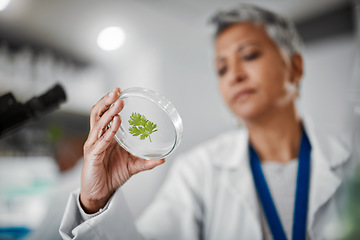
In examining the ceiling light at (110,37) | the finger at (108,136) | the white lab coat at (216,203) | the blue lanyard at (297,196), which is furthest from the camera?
the ceiling light at (110,37)

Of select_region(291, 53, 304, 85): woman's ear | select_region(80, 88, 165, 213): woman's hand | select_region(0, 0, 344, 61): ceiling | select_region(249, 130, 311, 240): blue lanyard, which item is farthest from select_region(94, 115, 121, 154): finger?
select_region(0, 0, 344, 61): ceiling

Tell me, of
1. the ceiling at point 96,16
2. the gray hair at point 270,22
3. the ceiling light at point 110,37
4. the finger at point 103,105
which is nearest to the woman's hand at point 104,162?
the finger at point 103,105

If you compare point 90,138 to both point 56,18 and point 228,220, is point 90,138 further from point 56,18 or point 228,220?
point 56,18

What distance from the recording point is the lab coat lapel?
2.10ft

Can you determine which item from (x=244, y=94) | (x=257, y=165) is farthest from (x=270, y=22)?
A: (x=257, y=165)

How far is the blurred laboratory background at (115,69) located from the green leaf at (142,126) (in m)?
0.65

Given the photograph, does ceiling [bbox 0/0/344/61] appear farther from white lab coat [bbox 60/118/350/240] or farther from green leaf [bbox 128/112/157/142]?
green leaf [bbox 128/112/157/142]

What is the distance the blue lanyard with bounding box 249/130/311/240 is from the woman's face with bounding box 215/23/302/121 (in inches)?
6.2

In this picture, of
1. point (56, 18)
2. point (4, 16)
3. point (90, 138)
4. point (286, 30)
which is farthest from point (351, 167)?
point (4, 16)

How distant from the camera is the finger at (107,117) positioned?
396 mm

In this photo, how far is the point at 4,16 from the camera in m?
1.07

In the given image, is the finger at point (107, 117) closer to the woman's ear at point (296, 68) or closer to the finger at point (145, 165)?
the finger at point (145, 165)

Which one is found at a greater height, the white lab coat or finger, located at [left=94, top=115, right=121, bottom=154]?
finger, located at [left=94, top=115, right=121, bottom=154]

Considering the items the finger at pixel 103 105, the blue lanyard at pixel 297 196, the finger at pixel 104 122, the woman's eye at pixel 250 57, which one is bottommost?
the blue lanyard at pixel 297 196
